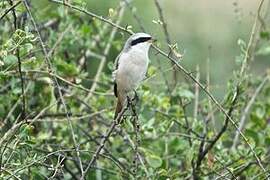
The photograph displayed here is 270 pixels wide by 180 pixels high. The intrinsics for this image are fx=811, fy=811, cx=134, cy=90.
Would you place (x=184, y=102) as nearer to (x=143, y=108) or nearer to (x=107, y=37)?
(x=143, y=108)

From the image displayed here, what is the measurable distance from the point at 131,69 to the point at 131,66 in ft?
0.05

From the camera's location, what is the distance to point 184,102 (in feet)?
14.1

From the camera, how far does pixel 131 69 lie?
12.0ft

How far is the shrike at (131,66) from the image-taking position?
3529 millimetres

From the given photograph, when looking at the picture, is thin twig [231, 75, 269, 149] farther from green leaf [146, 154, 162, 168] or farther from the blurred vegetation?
Result: green leaf [146, 154, 162, 168]

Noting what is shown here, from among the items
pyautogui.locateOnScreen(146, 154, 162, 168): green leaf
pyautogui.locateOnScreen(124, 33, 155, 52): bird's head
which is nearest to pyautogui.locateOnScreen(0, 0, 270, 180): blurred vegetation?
pyautogui.locateOnScreen(146, 154, 162, 168): green leaf

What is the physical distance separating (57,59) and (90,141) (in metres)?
0.46

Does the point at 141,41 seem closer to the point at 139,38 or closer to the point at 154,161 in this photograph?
the point at 139,38

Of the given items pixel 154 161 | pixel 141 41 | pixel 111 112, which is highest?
pixel 141 41

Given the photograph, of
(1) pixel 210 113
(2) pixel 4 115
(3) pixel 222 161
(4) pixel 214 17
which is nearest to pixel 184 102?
(1) pixel 210 113

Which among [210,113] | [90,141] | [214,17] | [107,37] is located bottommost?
[90,141]

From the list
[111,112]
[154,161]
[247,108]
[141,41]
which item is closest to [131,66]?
[141,41]

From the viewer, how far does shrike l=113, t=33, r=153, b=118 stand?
3.53m

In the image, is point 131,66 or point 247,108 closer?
point 131,66
